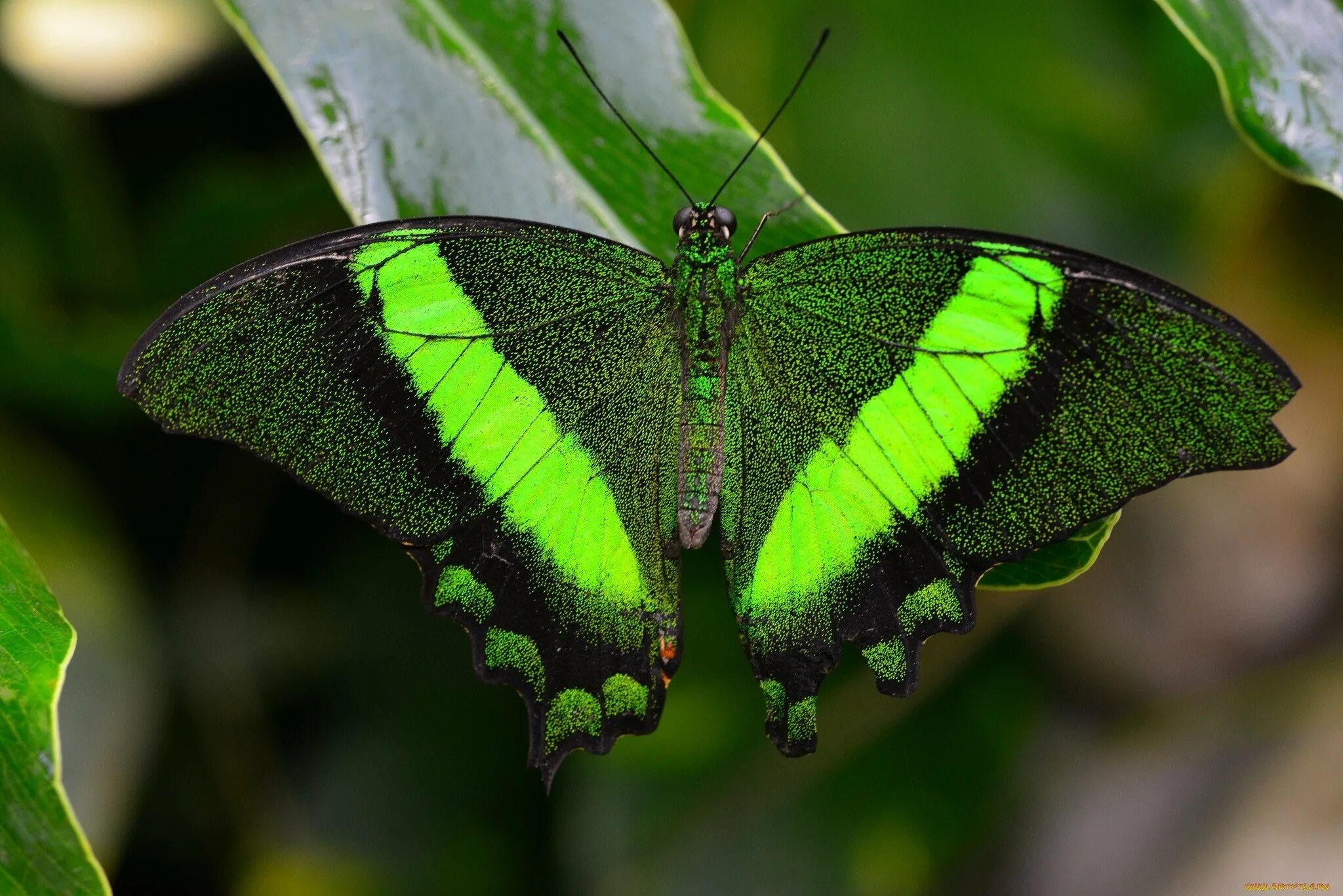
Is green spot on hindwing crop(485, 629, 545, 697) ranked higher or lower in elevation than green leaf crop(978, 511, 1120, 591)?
lower

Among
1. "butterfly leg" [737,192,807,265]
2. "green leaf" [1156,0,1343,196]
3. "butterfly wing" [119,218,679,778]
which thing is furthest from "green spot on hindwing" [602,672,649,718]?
"green leaf" [1156,0,1343,196]

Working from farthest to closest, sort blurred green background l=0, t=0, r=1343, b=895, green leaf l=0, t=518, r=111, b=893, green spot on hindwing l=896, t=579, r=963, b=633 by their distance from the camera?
blurred green background l=0, t=0, r=1343, b=895
green spot on hindwing l=896, t=579, r=963, b=633
green leaf l=0, t=518, r=111, b=893

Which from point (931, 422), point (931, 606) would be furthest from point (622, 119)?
point (931, 606)

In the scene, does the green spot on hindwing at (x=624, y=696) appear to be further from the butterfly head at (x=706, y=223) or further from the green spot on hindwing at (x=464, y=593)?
the butterfly head at (x=706, y=223)

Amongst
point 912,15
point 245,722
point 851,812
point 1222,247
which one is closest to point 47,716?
point 245,722

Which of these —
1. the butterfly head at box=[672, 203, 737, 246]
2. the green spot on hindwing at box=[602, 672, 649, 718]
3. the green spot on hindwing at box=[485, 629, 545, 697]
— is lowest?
the green spot on hindwing at box=[602, 672, 649, 718]

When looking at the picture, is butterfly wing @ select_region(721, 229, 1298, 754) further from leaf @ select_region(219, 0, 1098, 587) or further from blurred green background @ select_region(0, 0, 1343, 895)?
Answer: blurred green background @ select_region(0, 0, 1343, 895)

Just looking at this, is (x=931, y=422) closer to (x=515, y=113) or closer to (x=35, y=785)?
(x=515, y=113)
